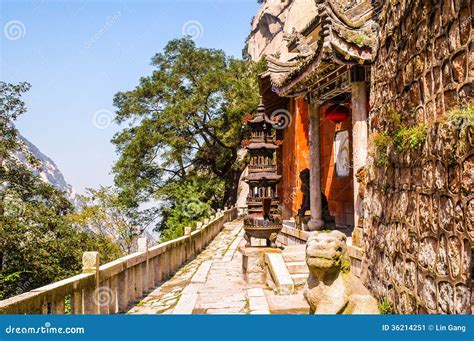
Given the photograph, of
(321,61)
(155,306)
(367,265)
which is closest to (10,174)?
(155,306)

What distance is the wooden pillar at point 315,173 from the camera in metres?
10.9

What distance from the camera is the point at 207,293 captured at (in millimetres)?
7980

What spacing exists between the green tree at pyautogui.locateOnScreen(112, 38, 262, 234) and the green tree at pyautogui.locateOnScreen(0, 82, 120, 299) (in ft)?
31.8

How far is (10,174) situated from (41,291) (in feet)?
44.9

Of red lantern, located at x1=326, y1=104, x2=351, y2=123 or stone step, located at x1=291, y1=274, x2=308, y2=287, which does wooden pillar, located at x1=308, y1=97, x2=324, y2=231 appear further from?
stone step, located at x1=291, y1=274, x2=308, y2=287

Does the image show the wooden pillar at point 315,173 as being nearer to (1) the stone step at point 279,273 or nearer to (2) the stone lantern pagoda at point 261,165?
(2) the stone lantern pagoda at point 261,165

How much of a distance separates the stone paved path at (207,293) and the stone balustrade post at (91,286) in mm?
1278

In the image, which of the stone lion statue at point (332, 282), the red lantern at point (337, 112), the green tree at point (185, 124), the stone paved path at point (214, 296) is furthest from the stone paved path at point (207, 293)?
the green tree at point (185, 124)

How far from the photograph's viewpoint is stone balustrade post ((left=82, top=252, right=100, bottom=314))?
5.83m

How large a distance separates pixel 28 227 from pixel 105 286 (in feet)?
35.8

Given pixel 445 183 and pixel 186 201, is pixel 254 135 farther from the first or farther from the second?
pixel 186 201

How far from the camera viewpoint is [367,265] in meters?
6.39

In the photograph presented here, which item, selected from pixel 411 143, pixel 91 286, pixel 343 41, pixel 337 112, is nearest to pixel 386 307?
pixel 411 143

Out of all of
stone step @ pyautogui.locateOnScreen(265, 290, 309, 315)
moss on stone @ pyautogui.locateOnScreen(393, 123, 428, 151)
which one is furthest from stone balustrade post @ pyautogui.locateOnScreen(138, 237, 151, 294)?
moss on stone @ pyautogui.locateOnScreen(393, 123, 428, 151)
